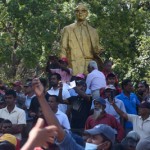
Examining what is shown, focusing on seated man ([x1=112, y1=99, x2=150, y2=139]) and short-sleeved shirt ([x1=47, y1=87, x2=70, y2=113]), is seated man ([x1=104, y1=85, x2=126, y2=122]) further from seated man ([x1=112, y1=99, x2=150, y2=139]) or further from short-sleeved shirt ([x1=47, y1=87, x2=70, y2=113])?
seated man ([x1=112, y1=99, x2=150, y2=139])

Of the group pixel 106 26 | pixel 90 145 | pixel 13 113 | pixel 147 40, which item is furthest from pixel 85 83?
pixel 147 40

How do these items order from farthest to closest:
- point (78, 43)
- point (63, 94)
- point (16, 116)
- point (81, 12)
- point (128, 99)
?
point (78, 43), point (81, 12), point (128, 99), point (63, 94), point (16, 116)

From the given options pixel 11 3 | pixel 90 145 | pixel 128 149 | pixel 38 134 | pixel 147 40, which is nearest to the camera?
pixel 38 134

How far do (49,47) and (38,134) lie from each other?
17709 millimetres

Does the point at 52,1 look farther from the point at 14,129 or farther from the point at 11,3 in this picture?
the point at 14,129

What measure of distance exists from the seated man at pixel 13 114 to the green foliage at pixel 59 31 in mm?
8923

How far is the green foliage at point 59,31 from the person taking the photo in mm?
20750

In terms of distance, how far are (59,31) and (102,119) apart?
36.1ft

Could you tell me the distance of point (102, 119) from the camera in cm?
1077

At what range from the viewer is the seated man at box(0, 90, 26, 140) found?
10.8 meters

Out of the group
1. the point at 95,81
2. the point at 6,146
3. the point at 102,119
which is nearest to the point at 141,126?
the point at 102,119

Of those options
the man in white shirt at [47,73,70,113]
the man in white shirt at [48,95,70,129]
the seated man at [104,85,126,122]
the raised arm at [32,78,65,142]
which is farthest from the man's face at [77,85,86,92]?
the raised arm at [32,78,65,142]

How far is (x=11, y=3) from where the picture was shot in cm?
2061

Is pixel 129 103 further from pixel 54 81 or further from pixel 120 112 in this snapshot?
pixel 54 81
